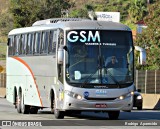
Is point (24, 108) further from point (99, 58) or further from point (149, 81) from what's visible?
point (149, 81)

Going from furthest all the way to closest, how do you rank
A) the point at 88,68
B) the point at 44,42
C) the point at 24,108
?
1. the point at 24,108
2. the point at 44,42
3. the point at 88,68

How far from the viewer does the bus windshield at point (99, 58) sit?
2452 centimetres

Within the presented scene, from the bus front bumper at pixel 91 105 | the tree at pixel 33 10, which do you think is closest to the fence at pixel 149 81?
the bus front bumper at pixel 91 105

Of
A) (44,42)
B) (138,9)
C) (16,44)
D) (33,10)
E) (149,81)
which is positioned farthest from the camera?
(138,9)

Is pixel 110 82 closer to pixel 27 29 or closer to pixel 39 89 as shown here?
pixel 39 89

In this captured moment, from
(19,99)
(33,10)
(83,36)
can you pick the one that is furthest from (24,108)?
(33,10)

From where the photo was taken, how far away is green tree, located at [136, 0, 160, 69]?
5838 centimetres

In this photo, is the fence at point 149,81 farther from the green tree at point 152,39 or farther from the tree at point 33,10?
the tree at point 33,10

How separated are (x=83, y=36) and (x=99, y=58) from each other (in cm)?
98

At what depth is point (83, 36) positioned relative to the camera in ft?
82.1

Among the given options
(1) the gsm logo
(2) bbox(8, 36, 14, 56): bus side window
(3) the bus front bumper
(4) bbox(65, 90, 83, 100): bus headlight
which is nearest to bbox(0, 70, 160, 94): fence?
(2) bbox(8, 36, 14, 56): bus side window

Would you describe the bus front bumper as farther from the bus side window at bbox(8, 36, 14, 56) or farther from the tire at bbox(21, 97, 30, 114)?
the bus side window at bbox(8, 36, 14, 56)

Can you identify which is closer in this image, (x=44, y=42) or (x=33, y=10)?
(x=44, y=42)

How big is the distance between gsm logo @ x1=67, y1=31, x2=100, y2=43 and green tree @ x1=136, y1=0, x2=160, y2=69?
106 ft
